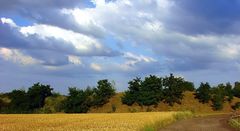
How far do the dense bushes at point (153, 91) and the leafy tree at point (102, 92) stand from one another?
16.0 feet

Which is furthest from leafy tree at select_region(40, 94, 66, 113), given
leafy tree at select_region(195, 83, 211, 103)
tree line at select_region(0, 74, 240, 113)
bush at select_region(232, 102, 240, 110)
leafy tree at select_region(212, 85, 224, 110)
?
bush at select_region(232, 102, 240, 110)

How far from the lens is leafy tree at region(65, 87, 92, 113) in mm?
122588

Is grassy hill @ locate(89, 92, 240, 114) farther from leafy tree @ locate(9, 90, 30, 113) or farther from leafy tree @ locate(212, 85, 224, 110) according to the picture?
leafy tree @ locate(9, 90, 30, 113)

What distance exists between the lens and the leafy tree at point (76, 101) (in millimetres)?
122588

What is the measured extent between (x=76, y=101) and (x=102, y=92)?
490 inches

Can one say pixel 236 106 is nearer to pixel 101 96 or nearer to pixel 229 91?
pixel 229 91

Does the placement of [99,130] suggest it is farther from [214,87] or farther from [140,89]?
[214,87]

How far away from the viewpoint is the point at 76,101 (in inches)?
4806

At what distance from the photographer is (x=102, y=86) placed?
5123 inches

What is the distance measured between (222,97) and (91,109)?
39.8 m

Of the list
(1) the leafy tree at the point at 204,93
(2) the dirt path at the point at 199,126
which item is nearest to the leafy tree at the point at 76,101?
(1) the leafy tree at the point at 204,93

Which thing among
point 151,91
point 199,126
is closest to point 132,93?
point 151,91

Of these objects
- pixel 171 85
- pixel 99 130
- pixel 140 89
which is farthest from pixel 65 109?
pixel 99 130

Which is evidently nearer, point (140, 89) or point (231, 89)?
point (140, 89)
